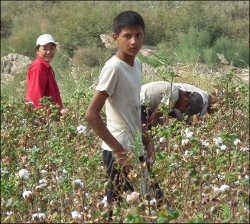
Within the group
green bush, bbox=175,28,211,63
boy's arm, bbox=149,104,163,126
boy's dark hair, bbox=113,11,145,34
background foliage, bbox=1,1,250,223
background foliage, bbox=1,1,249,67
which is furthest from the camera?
background foliage, bbox=1,1,249,67

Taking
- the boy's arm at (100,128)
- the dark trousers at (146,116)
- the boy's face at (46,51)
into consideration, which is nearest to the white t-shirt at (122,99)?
the boy's arm at (100,128)

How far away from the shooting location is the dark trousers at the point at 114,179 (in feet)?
14.2

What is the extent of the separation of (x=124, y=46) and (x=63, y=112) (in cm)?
213

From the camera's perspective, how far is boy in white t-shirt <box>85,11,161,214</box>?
14.4ft

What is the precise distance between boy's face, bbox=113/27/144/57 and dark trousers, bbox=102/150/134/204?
506mm

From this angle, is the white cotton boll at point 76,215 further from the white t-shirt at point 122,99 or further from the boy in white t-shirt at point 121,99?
the white t-shirt at point 122,99

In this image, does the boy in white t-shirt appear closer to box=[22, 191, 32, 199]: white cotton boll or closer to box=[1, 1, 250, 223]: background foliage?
box=[1, 1, 250, 223]: background foliage

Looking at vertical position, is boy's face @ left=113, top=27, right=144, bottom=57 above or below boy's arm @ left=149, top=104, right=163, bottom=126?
above

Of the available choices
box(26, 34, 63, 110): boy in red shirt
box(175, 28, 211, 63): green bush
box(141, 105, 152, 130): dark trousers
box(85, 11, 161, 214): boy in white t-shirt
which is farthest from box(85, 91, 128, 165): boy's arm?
box(175, 28, 211, 63): green bush

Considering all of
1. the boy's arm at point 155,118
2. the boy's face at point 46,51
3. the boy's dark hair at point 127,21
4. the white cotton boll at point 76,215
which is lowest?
the white cotton boll at point 76,215

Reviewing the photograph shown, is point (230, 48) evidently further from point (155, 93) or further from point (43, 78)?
point (43, 78)

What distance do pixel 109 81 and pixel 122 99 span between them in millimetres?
139

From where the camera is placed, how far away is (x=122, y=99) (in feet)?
14.9

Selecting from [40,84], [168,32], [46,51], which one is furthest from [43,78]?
[168,32]
